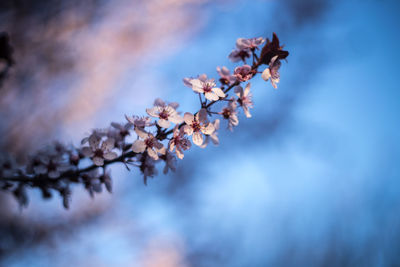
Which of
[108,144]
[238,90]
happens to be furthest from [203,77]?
[108,144]

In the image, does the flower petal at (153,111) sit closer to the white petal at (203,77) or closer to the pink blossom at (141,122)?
the pink blossom at (141,122)

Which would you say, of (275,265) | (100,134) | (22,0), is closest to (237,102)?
(100,134)

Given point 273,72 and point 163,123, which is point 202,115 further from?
point 273,72

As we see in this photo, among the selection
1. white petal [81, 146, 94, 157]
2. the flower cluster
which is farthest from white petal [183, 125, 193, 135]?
white petal [81, 146, 94, 157]

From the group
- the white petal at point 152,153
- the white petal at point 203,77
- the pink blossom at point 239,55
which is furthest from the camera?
the pink blossom at point 239,55

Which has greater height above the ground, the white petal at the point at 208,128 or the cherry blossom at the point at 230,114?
the cherry blossom at the point at 230,114

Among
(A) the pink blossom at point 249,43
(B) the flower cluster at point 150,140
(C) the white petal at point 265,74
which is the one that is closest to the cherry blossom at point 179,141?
(B) the flower cluster at point 150,140
